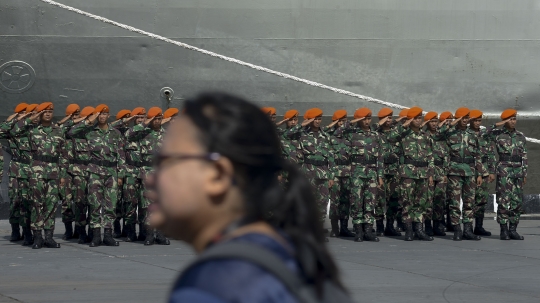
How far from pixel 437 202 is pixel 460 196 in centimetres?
33

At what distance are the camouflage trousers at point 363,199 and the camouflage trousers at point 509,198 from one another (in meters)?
1.35

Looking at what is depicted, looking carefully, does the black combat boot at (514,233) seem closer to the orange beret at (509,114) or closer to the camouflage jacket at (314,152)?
the orange beret at (509,114)

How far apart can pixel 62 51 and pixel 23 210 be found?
277cm

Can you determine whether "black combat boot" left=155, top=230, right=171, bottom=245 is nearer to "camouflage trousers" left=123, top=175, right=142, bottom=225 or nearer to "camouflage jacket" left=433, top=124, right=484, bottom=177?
"camouflage trousers" left=123, top=175, right=142, bottom=225

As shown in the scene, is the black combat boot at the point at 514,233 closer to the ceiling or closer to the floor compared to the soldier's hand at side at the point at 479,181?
closer to the floor

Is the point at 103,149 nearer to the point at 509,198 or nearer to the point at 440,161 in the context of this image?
→ the point at 440,161

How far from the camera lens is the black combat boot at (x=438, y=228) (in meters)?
10.9

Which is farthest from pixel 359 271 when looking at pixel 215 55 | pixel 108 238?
pixel 215 55

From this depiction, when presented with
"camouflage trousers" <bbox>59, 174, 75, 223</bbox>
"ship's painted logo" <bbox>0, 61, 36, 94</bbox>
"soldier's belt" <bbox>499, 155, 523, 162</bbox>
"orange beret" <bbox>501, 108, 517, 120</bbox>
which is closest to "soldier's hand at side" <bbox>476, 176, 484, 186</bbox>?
"soldier's belt" <bbox>499, 155, 523, 162</bbox>

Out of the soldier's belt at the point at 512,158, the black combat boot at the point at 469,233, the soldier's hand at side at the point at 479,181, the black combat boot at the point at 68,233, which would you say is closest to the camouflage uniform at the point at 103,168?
the black combat boot at the point at 68,233

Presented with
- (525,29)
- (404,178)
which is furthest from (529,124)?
(404,178)

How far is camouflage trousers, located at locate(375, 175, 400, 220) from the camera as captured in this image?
10.9 m

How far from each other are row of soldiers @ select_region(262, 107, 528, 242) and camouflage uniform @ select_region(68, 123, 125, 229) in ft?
5.78

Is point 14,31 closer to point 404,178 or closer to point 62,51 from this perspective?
point 62,51
